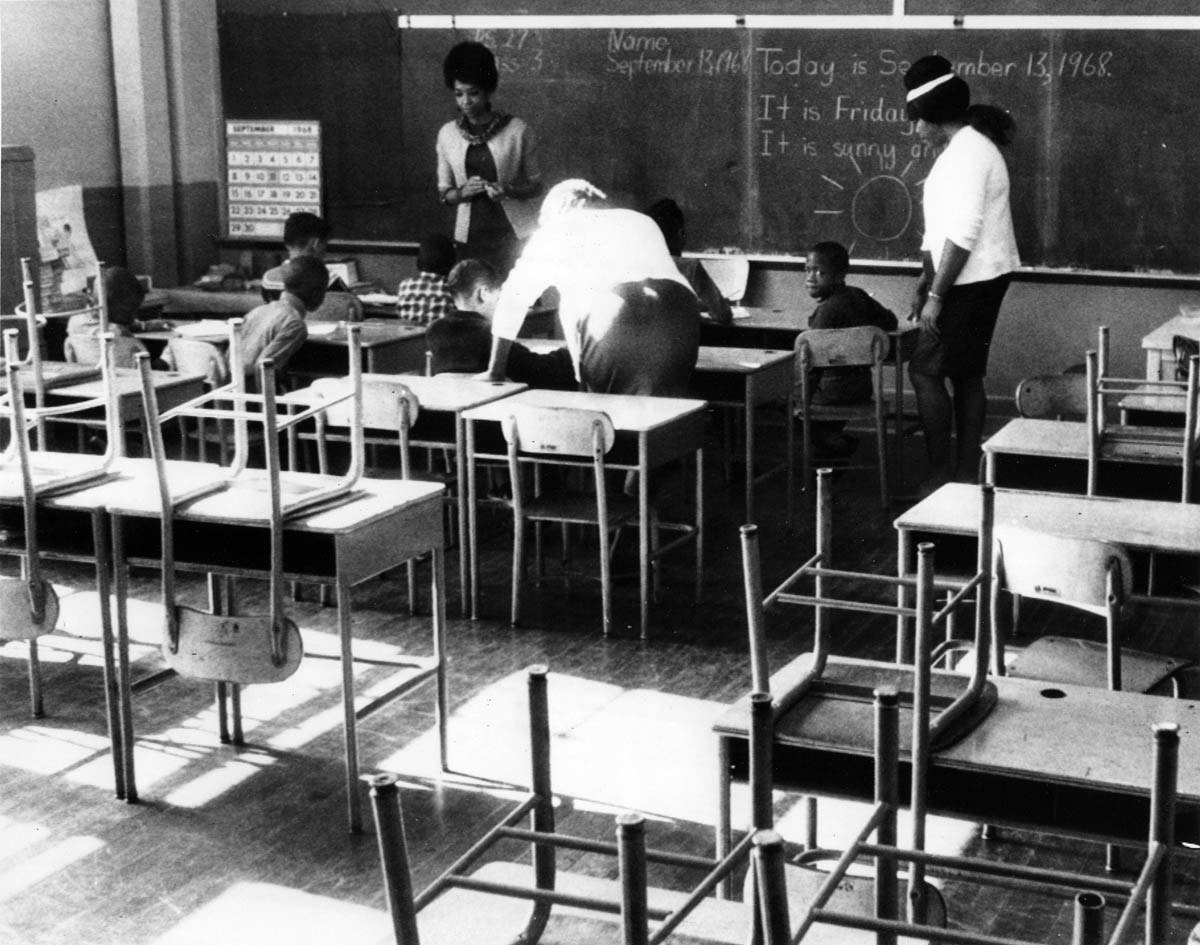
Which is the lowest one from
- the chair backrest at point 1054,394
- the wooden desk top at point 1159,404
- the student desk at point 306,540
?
the student desk at point 306,540

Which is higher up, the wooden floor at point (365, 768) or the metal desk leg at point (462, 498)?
the metal desk leg at point (462, 498)

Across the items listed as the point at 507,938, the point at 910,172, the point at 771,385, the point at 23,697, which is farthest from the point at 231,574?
the point at 910,172

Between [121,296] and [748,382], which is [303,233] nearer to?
[121,296]

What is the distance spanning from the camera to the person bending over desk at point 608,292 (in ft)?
17.4

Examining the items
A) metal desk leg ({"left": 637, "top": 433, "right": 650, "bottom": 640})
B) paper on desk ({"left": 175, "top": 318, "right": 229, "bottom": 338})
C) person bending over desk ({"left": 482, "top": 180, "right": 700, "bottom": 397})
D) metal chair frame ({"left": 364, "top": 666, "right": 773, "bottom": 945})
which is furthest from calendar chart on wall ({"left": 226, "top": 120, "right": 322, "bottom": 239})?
metal chair frame ({"left": 364, "top": 666, "right": 773, "bottom": 945})

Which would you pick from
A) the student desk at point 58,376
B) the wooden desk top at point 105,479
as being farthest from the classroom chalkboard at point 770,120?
the wooden desk top at point 105,479

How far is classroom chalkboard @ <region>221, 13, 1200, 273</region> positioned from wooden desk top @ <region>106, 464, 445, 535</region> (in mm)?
4397

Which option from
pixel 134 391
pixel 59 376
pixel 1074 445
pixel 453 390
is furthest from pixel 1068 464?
pixel 59 376

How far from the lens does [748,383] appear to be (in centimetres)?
579

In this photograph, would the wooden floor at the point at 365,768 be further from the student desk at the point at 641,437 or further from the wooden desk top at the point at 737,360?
the wooden desk top at the point at 737,360

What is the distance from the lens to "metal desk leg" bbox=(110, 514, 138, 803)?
11.9 feet

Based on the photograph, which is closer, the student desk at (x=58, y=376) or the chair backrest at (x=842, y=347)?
the student desk at (x=58, y=376)

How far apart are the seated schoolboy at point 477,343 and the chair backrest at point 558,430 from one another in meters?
0.97

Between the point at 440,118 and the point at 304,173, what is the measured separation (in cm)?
81
